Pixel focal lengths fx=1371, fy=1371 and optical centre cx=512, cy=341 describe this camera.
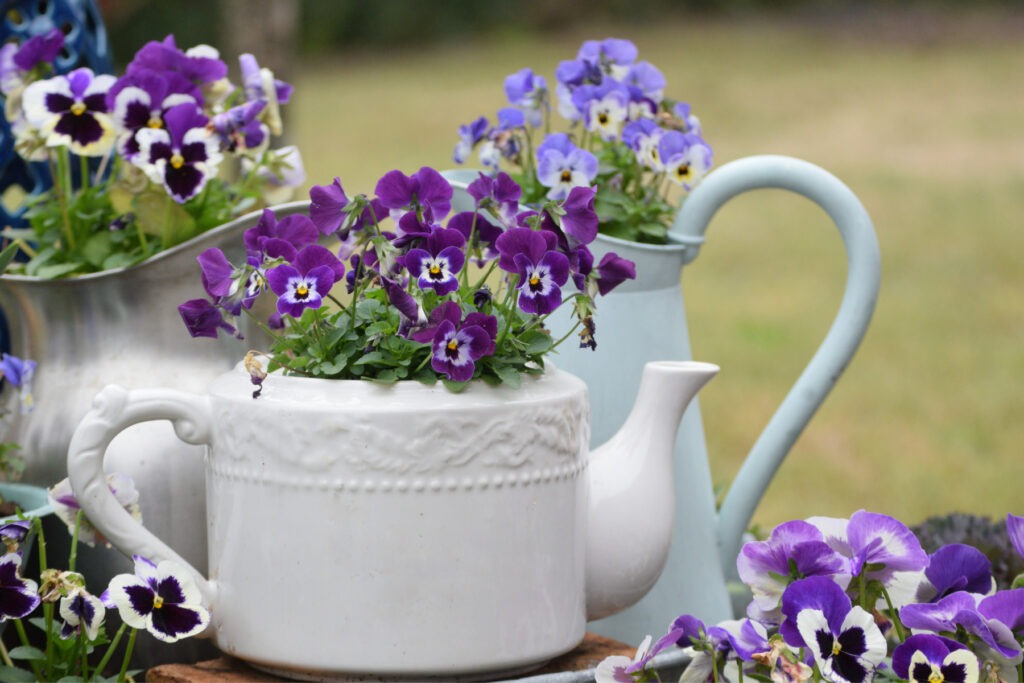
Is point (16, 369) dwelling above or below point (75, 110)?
below

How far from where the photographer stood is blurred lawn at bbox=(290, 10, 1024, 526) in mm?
3475

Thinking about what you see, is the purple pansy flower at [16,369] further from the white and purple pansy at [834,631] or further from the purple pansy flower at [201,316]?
the white and purple pansy at [834,631]

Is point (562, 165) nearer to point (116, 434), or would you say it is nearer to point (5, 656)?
point (116, 434)

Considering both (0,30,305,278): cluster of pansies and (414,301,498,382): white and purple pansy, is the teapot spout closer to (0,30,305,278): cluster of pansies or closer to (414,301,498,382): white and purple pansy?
(414,301,498,382): white and purple pansy

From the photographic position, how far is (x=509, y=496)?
811mm

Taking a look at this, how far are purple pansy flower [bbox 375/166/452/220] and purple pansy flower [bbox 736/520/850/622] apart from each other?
28 centimetres

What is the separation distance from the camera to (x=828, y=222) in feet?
21.1

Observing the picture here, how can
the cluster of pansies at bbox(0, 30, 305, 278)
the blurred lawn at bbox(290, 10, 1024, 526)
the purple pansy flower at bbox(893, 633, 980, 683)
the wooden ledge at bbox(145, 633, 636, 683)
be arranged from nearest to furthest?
1. the purple pansy flower at bbox(893, 633, 980, 683)
2. the wooden ledge at bbox(145, 633, 636, 683)
3. the cluster of pansies at bbox(0, 30, 305, 278)
4. the blurred lawn at bbox(290, 10, 1024, 526)

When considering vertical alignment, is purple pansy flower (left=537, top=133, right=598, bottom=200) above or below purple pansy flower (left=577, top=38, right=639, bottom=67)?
below

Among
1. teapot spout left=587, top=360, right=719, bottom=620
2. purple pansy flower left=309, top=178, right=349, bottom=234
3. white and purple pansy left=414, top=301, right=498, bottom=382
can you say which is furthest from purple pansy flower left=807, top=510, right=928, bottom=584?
purple pansy flower left=309, top=178, right=349, bottom=234

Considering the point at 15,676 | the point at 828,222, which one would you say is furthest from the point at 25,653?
the point at 828,222

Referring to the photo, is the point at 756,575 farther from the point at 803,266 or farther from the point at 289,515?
the point at 803,266

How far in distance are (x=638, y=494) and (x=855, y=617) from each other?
18 cm

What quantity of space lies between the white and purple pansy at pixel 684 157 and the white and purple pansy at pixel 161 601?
46 centimetres
